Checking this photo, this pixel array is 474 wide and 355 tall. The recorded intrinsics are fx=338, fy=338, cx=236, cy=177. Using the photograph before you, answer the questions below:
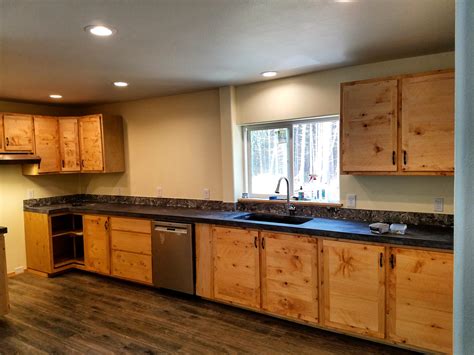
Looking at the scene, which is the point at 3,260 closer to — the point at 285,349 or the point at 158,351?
the point at 158,351

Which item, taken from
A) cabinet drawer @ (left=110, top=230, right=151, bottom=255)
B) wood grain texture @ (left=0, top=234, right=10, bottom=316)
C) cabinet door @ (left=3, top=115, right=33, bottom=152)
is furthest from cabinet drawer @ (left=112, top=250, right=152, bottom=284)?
cabinet door @ (left=3, top=115, right=33, bottom=152)

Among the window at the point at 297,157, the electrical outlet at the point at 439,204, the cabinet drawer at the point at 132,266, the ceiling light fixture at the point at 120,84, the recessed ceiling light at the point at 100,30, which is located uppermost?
the ceiling light fixture at the point at 120,84

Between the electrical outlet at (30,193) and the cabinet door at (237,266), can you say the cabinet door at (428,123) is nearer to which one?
the cabinet door at (237,266)

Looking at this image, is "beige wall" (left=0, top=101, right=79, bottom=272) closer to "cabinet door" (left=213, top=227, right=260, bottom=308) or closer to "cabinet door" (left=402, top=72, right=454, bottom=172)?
"cabinet door" (left=213, top=227, right=260, bottom=308)

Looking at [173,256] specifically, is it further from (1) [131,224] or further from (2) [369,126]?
(2) [369,126]

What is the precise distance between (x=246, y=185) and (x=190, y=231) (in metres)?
0.94

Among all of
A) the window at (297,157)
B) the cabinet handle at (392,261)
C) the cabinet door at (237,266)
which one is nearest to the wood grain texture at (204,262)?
the cabinet door at (237,266)

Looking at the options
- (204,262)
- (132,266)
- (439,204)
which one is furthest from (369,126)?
(132,266)

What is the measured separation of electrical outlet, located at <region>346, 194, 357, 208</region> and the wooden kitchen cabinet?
10.6 feet

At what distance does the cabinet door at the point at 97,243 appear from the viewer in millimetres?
4312

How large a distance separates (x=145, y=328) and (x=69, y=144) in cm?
304

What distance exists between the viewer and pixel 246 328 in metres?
3.04

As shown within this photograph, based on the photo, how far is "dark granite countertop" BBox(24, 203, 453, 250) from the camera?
8.16 feet

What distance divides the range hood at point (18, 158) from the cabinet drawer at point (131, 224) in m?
1.33
